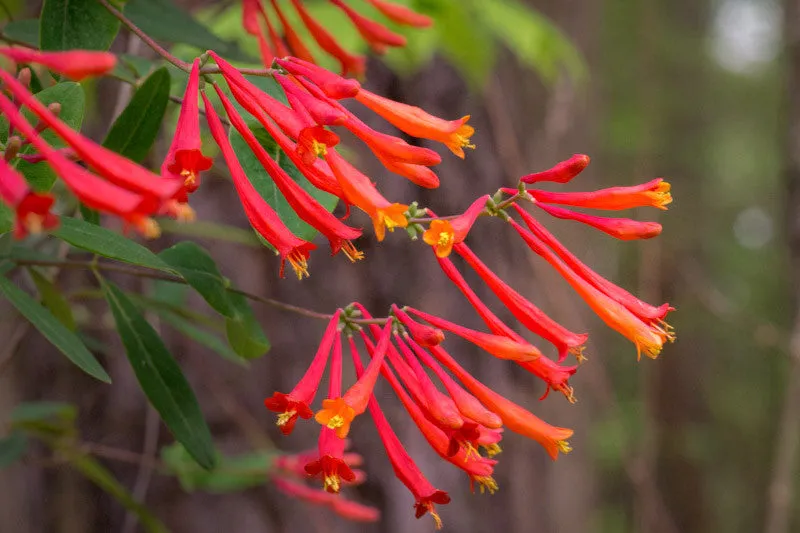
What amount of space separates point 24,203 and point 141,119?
0.56 m

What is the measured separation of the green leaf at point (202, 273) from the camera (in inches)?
43.6

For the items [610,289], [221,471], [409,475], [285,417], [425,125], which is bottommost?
[221,471]

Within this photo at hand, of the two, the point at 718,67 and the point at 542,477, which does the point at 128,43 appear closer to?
the point at 542,477

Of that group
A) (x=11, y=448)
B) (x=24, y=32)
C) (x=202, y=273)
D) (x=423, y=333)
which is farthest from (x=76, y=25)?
(x=11, y=448)

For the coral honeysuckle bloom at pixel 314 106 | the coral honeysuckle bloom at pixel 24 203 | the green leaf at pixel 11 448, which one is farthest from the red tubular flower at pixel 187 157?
the green leaf at pixel 11 448

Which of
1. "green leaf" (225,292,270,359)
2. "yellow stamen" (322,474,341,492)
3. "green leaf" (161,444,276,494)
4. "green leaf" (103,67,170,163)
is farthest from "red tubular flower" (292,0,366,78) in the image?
"green leaf" (161,444,276,494)

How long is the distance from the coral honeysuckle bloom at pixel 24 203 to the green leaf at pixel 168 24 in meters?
0.64

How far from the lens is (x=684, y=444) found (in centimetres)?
741

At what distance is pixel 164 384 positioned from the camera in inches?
45.6

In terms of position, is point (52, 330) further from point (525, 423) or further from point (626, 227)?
point (626, 227)

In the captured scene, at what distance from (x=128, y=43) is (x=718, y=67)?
30.5 ft

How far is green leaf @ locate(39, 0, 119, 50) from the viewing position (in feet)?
3.17

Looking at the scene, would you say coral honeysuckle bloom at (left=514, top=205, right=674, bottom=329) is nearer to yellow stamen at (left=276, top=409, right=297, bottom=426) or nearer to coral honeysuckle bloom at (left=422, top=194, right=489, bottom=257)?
coral honeysuckle bloom at (left=422, top=194, right=489, bottom=257)

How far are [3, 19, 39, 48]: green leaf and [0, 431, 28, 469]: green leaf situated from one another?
2.72 feet
